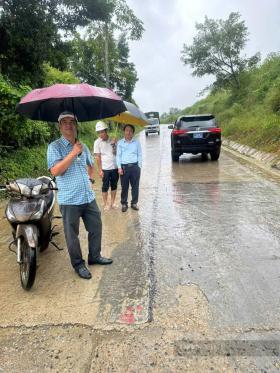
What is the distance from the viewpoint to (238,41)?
27.5 metres

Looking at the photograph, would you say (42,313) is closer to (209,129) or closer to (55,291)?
(55,291)

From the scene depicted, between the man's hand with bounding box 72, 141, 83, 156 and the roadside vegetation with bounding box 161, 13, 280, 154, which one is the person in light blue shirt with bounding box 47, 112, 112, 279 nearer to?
the man's hand with bounding box 72, 141, 83, 156

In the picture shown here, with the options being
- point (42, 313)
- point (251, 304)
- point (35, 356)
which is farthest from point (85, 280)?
point (251, 304)

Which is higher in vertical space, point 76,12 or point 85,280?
point 76,12

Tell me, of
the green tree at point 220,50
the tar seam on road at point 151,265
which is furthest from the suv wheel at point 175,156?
the green tree at point 220,50

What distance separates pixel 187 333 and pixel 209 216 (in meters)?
3.53

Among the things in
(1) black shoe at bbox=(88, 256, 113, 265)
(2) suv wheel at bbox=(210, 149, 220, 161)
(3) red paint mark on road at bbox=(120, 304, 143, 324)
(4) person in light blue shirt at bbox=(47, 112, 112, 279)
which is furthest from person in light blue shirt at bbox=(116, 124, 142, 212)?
(2) suv wheel at bbox=(210, 149, 220, 161)

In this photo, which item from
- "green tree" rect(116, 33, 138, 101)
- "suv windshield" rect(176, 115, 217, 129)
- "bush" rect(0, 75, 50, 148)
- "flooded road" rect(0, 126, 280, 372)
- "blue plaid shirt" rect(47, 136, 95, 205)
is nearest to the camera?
"flooded road" rect(0, 126, 280, 372)

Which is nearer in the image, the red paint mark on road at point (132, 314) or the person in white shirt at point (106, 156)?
the red paint mark on road at point (132, 314)

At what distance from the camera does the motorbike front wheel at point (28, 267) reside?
3.75 meters

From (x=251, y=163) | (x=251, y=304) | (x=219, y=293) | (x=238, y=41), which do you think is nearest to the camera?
(x=251, y=304)

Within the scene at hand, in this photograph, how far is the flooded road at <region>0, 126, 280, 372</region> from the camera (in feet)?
8.91

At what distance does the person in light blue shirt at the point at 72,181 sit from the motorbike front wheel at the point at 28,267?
0.44 metres

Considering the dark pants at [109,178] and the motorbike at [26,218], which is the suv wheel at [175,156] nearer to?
the dark pants at [109,178]
